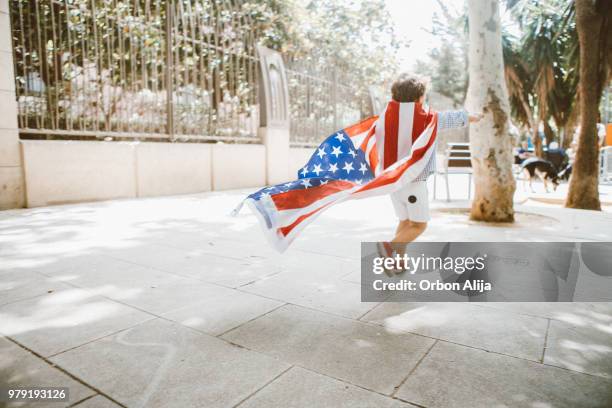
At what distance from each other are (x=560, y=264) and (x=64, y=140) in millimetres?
7153

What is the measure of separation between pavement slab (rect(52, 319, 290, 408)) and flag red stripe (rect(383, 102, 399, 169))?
1803 millimetres

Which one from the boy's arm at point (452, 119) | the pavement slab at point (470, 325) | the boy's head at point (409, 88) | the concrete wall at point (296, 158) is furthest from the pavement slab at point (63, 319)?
the concrete wall at point (296, 158)

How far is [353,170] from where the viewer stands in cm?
346

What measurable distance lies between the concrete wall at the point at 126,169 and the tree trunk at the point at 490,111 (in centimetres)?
571

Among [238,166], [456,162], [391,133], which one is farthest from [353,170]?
[238,166]

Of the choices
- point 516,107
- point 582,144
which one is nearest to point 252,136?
point 582,144

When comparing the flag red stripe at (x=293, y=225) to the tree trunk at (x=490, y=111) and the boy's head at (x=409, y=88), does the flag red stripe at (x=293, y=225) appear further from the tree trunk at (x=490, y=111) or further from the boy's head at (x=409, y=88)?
the tree trunk at (x=490, y=111)

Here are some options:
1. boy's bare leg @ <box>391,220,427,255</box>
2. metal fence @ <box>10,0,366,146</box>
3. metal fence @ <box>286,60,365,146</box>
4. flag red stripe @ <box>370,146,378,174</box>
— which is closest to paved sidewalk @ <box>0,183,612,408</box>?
boy's bare leg @ <box>391,220,427,255</box>

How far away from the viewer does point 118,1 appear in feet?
26.1

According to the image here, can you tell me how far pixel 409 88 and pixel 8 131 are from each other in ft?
19.6

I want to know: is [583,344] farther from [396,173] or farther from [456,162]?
[456,162]

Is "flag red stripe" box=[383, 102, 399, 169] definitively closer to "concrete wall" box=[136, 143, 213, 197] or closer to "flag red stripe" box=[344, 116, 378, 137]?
"flag red stripe" box=[344, 116, 378, 137]

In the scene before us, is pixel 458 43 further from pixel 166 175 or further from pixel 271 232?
pixel 271 232

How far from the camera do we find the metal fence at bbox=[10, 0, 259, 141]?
6.90 meters
